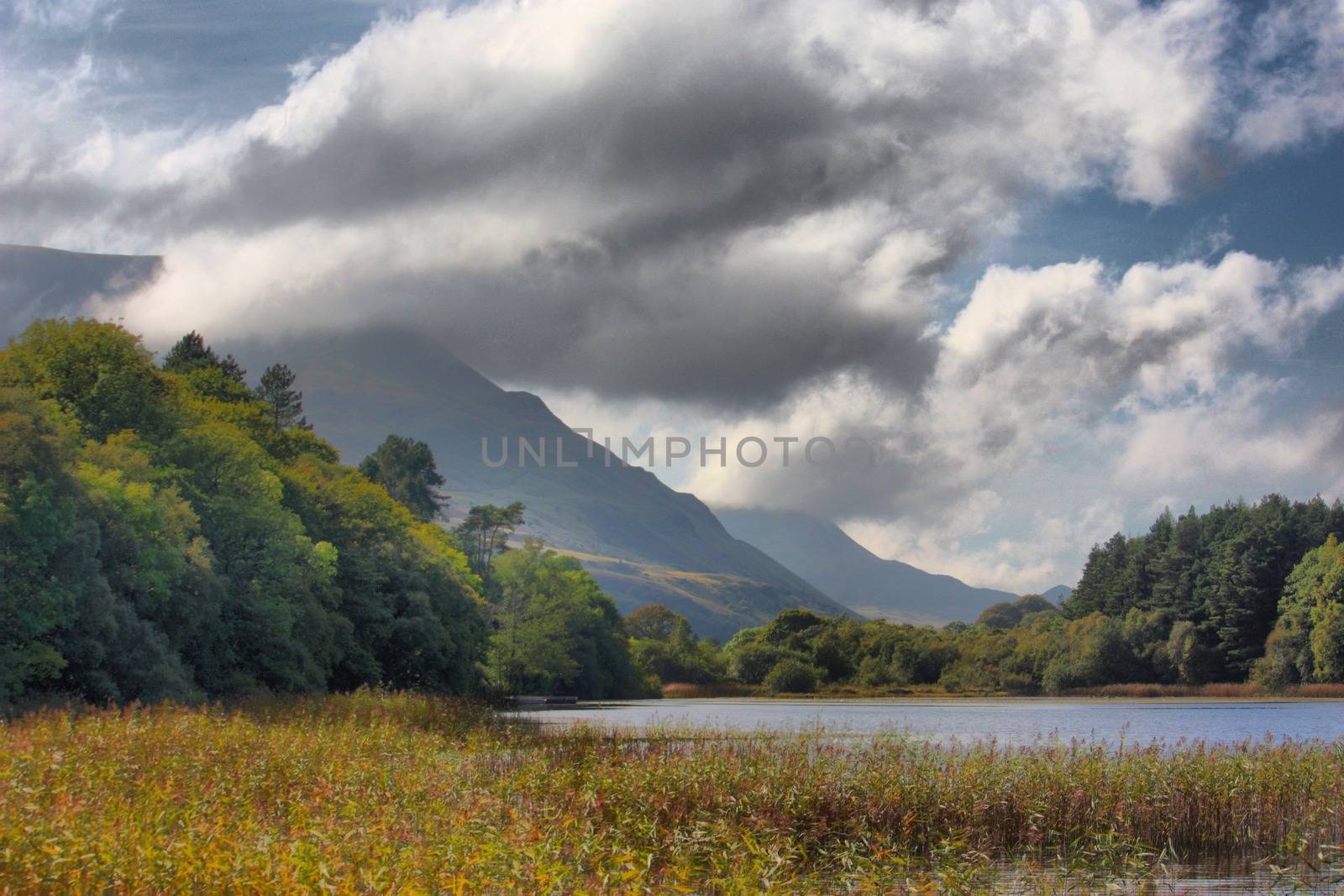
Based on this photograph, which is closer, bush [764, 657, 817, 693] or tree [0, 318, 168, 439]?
tree [0, 318, 168, 439]

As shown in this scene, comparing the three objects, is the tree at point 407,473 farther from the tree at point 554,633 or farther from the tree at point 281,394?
the tree at point 554,633

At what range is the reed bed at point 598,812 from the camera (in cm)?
1388

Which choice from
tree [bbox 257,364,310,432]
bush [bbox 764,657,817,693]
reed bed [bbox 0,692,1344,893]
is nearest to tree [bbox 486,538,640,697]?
bush [bbox 764,657,817,693]

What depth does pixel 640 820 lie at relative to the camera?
2289 cm

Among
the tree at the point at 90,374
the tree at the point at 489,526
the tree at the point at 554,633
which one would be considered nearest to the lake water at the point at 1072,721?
the tree at the point at 90,374

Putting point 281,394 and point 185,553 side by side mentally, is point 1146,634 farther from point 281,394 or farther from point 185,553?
point 185,553

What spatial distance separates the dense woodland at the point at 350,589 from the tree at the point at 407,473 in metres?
0.32

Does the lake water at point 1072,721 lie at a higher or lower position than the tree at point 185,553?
lower

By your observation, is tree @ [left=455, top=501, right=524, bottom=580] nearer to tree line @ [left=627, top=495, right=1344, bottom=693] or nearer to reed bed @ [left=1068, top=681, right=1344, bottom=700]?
tree line @ [left=627, top=495, right=1344, bottom=693]

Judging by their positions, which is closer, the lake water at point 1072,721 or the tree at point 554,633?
the lake water at point 1072,721

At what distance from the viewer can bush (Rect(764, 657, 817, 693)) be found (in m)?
160

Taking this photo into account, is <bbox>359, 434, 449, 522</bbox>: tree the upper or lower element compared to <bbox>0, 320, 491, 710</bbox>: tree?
upper

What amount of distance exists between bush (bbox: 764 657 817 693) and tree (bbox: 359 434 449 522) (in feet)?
154

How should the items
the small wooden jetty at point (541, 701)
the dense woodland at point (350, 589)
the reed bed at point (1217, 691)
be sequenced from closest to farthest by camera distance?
the dense woodland at point (350, 589), the small wooden jetty at point (541, 701), the reed bed at point (1217, 691)
